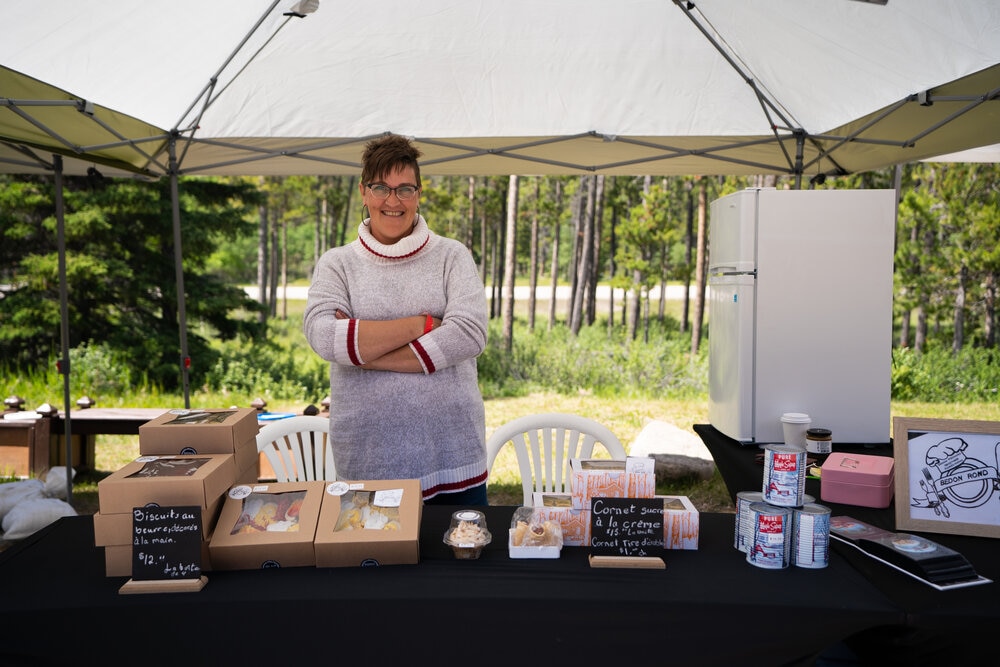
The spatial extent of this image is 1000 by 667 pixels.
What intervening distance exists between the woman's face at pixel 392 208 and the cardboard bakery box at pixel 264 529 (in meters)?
0.71

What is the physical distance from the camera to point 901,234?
11.0 m

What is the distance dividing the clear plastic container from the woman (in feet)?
1.23

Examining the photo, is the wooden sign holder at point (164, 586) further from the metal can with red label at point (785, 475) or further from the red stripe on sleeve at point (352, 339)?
the metal can with red label at point (785, 475)

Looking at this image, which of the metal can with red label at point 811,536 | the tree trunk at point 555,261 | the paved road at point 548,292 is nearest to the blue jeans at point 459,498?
the metal can with red label at point 811,536

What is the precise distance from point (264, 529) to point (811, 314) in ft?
6.51

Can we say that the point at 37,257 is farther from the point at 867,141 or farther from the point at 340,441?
the point at 867,141

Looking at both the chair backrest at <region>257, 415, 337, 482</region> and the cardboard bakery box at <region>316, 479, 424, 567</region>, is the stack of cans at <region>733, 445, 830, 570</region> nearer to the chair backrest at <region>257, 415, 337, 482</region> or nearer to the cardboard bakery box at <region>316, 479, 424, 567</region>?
the cardboard bakery box at <region>316, 479, 424, 567</region>

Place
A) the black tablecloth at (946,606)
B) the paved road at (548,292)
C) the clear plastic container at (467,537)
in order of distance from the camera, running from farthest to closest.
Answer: the paved road at (548,292) < the clear plastic container at (467,537) < the black tablecloth at (946,606)

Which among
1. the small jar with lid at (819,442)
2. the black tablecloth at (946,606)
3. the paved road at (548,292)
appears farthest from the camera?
the paved road at (548,292)

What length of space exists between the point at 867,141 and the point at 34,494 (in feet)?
14.0

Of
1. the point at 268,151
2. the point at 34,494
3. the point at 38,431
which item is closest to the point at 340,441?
the point at 268,151

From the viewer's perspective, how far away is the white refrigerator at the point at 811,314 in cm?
248

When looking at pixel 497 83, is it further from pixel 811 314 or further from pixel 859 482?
pixel 859 482

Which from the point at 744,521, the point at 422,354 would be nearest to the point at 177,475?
the point at 422,354
